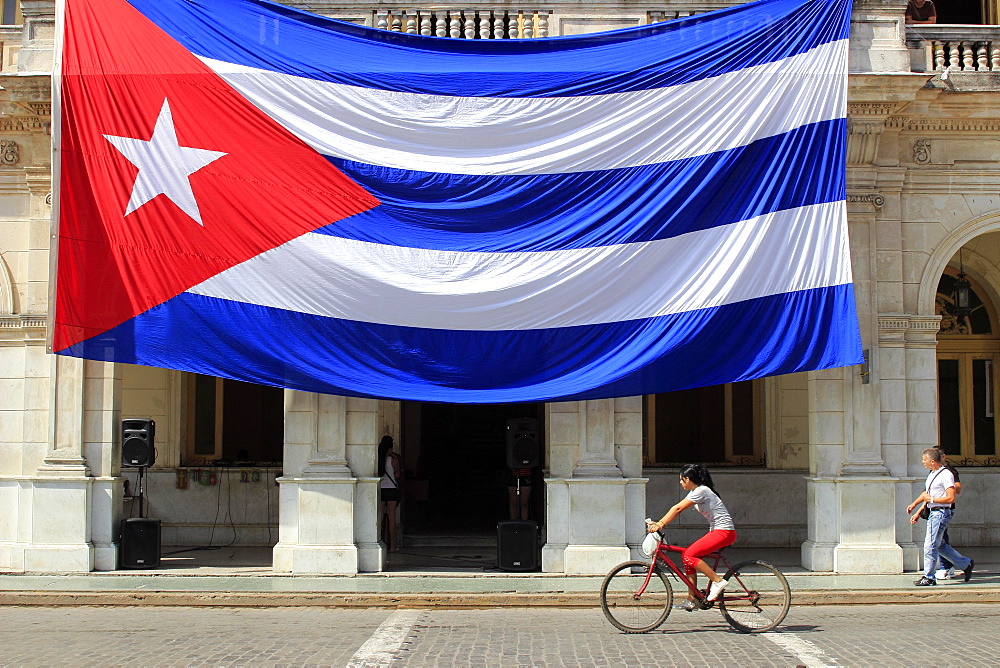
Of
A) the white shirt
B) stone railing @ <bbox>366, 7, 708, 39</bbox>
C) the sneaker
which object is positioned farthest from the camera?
stone railing @ <bbox>366, 7, 708, 39</bbox>

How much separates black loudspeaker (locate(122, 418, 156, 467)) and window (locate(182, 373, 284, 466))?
3688 mm

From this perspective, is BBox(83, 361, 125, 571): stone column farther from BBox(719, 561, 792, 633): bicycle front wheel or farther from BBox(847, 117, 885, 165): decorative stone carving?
BBox(847, 117, 885, 165): decorative stone carving

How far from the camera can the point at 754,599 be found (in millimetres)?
9602

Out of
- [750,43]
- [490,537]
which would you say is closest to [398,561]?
[490,537]

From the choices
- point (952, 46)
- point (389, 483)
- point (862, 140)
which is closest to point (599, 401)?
point (389, 483)

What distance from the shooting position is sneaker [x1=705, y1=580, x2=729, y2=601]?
30.7ft

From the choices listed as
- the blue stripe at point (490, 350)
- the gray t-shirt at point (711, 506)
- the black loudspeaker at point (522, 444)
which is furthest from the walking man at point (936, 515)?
the black loudspeaker at point (522, 444)

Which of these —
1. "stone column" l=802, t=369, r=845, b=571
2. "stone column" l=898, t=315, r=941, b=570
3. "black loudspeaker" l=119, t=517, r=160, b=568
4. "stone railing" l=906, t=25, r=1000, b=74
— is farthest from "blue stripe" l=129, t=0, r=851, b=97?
"black loudspeaker" l=119, t=517, r=160, b=568

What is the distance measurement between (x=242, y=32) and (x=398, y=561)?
7.66 meters

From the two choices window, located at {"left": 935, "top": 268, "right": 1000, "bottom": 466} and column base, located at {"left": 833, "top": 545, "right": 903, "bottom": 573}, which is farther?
window, located at {"left": 935, "top": 268, "right": 1000, "bottom": 466}

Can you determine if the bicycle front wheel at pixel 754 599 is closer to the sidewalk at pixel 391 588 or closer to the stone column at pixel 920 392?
the sidewalk at pixel 391 588

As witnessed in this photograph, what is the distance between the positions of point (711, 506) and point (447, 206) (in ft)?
16.3

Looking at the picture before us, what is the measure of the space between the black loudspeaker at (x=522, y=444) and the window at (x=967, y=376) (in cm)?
809

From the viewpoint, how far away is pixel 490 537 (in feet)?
52.6
